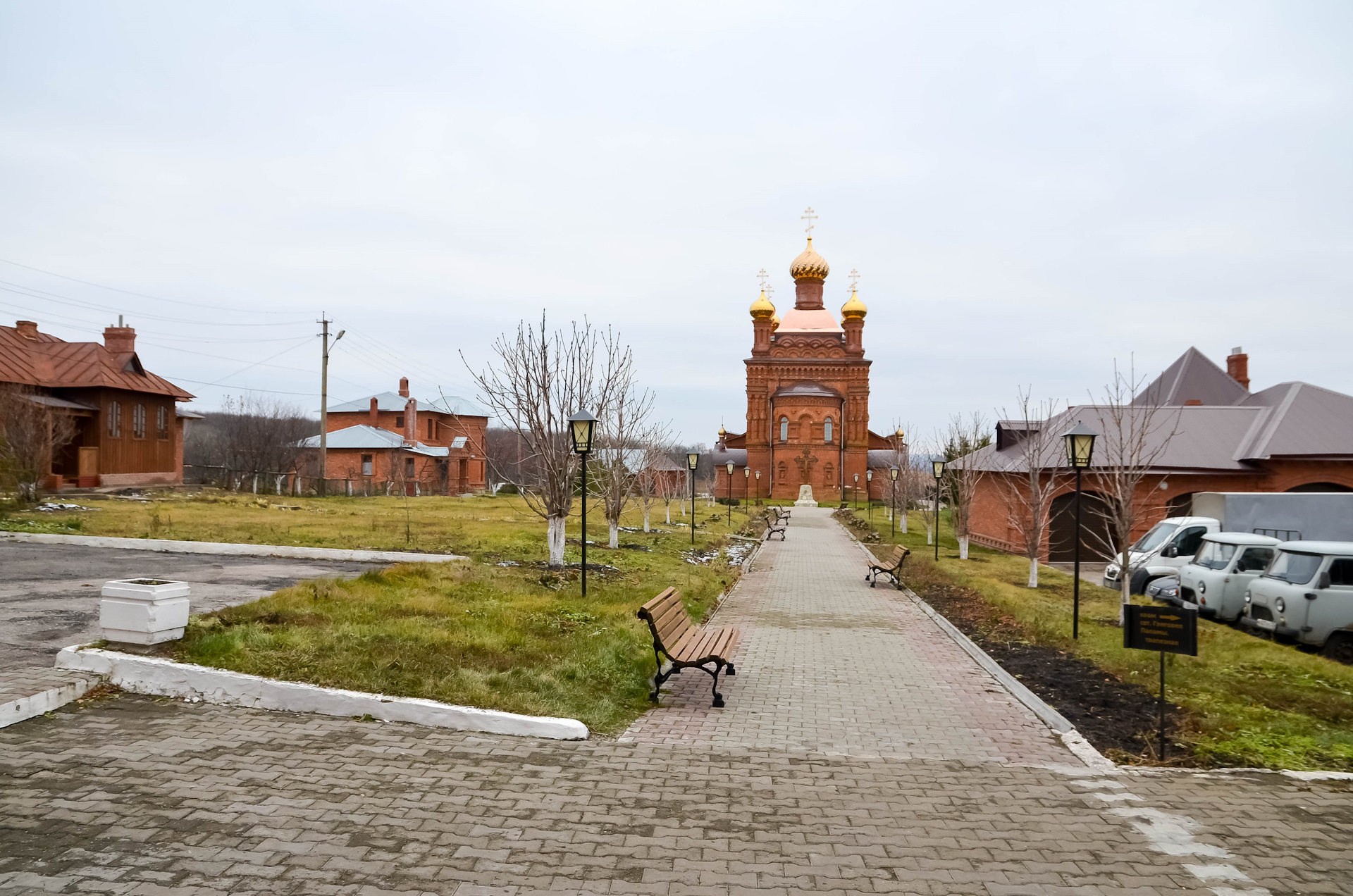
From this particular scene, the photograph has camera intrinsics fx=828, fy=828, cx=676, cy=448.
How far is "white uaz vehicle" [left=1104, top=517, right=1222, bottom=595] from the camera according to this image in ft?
54.3

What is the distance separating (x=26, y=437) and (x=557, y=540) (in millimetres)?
17489

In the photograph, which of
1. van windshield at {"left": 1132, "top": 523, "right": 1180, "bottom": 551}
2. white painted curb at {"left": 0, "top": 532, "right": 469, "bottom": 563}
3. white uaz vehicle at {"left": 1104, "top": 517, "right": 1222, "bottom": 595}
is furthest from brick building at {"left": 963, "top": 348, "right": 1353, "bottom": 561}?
white painted curb at {"left": 0, "top": 532, "right": 469, "bottom": 563}

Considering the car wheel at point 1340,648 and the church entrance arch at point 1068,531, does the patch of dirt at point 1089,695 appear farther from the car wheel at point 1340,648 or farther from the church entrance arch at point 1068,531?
the church entrance arch at point 1068,531

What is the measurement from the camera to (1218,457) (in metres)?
22.6

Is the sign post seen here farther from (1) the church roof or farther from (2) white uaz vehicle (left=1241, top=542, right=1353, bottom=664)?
(1) the church roof

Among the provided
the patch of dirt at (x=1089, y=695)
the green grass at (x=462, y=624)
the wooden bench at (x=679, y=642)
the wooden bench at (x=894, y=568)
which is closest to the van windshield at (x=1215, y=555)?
the patch of dirt at (x=1089, y=695)

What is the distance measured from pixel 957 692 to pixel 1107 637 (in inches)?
157

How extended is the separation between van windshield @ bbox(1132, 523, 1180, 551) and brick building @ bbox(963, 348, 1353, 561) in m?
2.67

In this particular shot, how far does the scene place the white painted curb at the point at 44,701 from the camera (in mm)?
5883

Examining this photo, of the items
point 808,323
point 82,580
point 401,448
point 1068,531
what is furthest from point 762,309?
point 82,580

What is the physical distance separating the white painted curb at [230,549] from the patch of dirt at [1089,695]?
8.86 metres

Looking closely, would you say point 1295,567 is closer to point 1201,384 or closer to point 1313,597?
point 1313,597

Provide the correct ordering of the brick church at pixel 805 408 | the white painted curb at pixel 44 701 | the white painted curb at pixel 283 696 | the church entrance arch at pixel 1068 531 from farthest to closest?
the brick church at pixel 805 408 → the church entrance arch at pixel 1068 531 → the white painted curb at pixel 283 696 → the white painted curb at pixel 44 701

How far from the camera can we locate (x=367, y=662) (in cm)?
741
